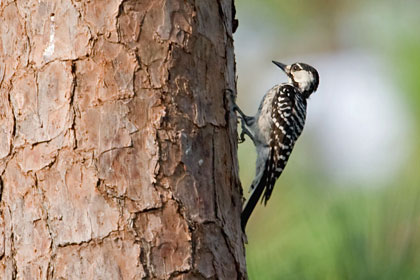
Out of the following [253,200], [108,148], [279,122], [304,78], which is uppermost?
[304,78]

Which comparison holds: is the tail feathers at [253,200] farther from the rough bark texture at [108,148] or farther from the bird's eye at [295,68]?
the bird's eye at [295,68]

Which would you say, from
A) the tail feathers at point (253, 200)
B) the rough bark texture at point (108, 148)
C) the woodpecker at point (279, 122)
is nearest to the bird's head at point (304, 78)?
the woodpecker at point (279, 122)

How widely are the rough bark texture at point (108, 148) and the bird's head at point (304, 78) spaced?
2.19m

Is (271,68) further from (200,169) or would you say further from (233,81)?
(200,169)

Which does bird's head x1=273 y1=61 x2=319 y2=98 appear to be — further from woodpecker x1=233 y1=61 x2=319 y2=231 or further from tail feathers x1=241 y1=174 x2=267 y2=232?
tail feathers x1=241 y1=174 x2=267 y2=232

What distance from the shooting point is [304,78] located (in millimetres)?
4355

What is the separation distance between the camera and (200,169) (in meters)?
2.15

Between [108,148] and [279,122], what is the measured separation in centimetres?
206

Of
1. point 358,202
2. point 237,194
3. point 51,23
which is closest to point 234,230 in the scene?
point 237,194

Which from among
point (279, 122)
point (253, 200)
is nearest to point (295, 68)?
point (279, 122)

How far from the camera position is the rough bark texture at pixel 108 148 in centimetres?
200

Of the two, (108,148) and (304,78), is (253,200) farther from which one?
(304,78)

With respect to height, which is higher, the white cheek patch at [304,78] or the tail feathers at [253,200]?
the white cheek patch at [304,78]

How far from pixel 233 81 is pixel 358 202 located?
71cm
